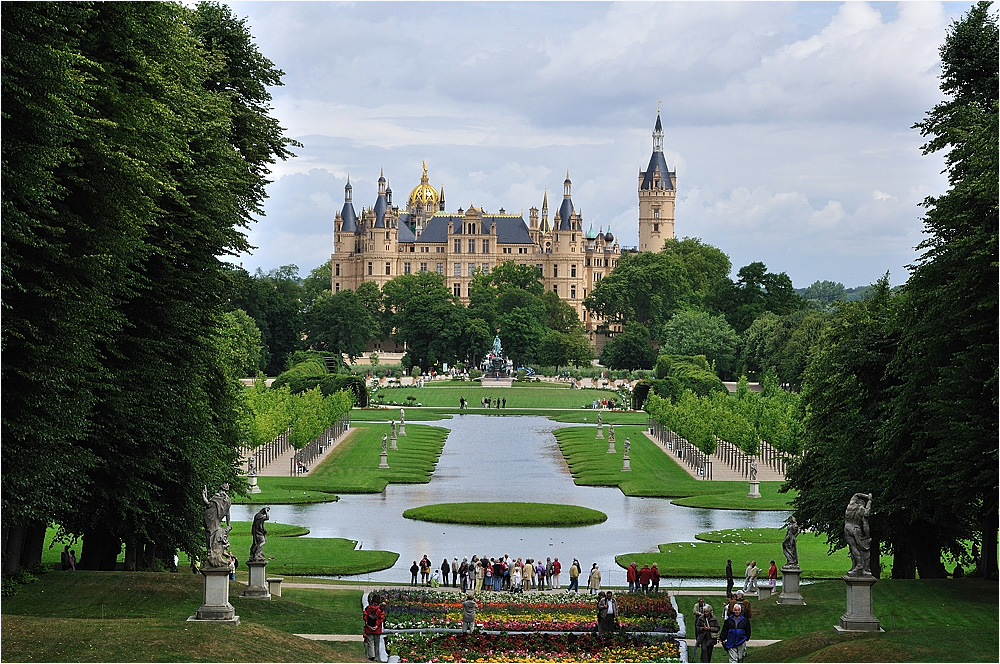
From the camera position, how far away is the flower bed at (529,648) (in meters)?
21.9

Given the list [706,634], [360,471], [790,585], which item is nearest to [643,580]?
[790,585]

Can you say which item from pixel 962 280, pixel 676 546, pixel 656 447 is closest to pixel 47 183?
pixel 962 280

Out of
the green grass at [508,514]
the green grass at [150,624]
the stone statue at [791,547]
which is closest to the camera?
the green grass at [150,624]

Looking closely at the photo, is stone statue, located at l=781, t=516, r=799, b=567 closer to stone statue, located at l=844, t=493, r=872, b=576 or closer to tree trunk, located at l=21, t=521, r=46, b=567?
stone statue, located at l=844, t=493, r=872, b=576

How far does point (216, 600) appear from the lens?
22469 mm

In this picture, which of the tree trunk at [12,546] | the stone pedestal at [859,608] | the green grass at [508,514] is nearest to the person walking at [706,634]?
the stone pedestal at [859,608]

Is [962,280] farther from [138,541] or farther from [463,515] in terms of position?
[463,515]

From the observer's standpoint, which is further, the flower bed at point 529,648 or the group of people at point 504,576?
the group of people at point 504,576

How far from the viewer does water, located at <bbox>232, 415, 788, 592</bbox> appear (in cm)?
3859

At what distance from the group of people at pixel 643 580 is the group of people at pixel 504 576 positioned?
2.92 feet

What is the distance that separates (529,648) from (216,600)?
4.95 m

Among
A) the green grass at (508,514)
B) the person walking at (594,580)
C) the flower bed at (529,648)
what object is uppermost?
the green grass at (508,514)

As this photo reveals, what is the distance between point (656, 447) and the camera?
72.4m

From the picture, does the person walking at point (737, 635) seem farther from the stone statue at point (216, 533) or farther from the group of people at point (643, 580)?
the group of people at point (643, 580)
